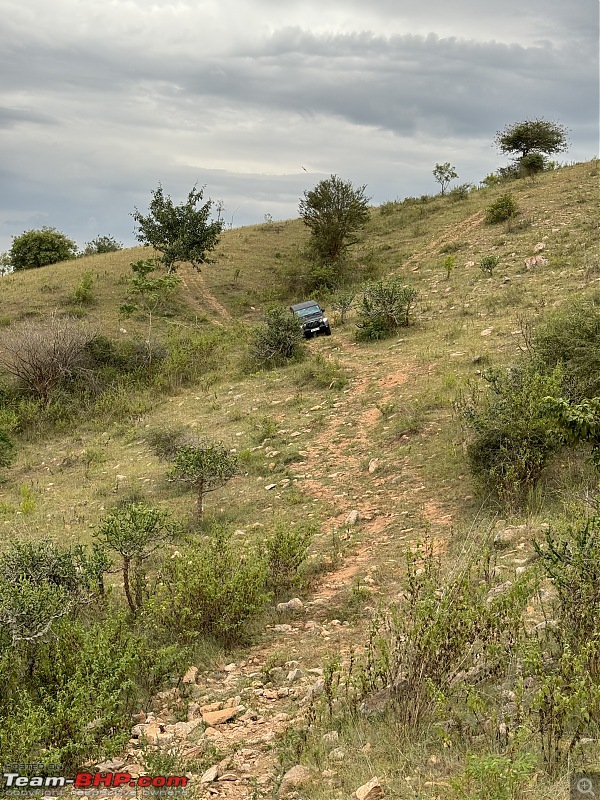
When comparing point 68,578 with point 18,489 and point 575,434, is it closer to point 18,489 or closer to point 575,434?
point 575,434

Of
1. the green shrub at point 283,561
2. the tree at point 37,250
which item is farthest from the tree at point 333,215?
the green shrub at point 283,561

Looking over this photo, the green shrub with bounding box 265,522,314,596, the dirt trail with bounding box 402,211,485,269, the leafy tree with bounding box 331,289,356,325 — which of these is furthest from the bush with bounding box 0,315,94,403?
the dirt trail with bounding box 402,211,485,269

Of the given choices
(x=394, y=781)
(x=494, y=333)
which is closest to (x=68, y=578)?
(x=394, y=781)

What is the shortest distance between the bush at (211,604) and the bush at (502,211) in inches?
871

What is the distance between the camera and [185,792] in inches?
131

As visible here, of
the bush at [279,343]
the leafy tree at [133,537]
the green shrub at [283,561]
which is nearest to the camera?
the leafy tree at [133,537]

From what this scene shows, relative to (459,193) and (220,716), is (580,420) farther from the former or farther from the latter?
(459,193)

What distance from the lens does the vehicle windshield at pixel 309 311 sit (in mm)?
18625

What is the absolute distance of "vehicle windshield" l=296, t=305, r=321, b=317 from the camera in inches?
733

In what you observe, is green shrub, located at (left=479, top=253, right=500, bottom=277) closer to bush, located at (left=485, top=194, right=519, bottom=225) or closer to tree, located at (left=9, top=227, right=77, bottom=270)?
bush, located at (left=485, top=194, right=519, bottom=225)

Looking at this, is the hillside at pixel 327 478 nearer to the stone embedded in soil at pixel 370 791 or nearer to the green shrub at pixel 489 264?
the stone embedded in soil at pixel 370 791

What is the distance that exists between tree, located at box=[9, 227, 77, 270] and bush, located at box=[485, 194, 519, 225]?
2078 cm

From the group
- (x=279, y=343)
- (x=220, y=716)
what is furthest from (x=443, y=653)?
(x=279, y=343)

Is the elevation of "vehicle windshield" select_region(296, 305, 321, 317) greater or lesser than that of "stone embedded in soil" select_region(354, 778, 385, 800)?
greater
